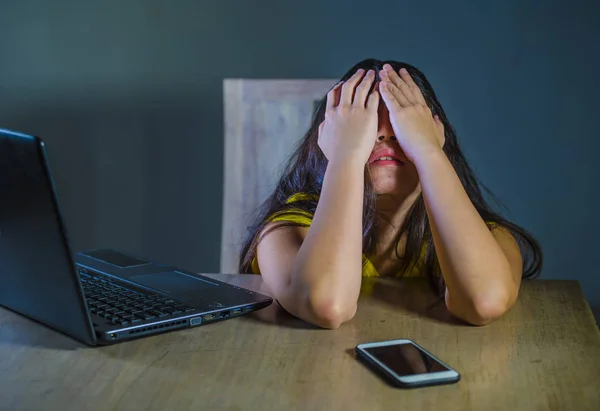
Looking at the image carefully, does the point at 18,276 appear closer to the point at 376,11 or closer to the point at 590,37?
the point at 376,11

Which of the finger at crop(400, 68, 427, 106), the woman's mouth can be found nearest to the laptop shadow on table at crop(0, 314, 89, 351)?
the woman's mouth

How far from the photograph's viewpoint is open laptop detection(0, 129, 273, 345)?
0.95 m

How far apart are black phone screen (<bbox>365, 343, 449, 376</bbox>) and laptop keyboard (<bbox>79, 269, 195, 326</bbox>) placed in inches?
11.6

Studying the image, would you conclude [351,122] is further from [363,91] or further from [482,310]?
[482,310]

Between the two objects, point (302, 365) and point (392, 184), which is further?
point (392, 184)

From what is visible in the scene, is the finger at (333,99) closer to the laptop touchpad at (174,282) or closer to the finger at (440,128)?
the finger at (440,128)

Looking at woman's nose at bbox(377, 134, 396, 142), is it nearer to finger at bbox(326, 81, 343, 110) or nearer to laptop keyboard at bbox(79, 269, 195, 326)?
finger at bbox(326, 81, 343, 110)

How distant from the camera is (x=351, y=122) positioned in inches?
56.2

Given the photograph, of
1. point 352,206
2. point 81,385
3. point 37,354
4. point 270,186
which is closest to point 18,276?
point 37,354

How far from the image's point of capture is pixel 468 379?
3.10 ft

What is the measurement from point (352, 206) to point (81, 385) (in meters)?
0.53

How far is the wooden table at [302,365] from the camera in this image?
2.91ft

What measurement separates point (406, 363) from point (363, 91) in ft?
2.08

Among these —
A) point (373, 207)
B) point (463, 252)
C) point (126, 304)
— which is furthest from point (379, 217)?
point (126, 304)
